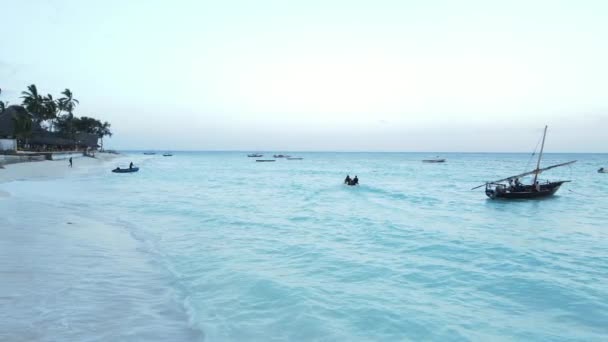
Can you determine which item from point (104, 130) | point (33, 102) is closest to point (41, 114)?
point (33, 102)

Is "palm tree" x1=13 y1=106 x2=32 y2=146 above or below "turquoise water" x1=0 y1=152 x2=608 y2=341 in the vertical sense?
above

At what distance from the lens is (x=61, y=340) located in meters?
5.39

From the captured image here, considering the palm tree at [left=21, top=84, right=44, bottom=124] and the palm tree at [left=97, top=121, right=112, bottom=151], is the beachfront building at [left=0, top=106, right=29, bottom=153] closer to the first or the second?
the palm tree at [left=21, top=84, right=44, bottom=124]

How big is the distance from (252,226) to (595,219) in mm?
20554

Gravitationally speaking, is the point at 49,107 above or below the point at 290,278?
above

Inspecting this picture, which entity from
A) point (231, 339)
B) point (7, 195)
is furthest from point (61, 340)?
point (7, 195)

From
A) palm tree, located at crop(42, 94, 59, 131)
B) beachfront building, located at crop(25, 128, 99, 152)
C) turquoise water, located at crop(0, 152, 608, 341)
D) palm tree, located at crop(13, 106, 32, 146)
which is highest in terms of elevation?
palm tree, located at crop(42, 94, 59, 131)

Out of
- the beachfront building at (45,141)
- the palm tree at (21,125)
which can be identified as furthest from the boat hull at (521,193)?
the beachfront building at (45,141)

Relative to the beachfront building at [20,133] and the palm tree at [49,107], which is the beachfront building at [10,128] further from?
the palm tree at [49,107]

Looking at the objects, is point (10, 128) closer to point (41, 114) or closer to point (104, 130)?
point (41, 114)

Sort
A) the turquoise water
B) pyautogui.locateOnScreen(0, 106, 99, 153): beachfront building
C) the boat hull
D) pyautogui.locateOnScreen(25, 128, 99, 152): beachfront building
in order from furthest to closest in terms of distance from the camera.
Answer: pyautogui.locateOnScreen(25, 128, 99, 152): beachfront building < pyautogui.locateOnScreen(0, 106, 99, 153): beachfront building < the boat hull < the turquoise water

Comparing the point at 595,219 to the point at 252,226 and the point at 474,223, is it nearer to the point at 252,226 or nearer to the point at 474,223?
the point at 474,223

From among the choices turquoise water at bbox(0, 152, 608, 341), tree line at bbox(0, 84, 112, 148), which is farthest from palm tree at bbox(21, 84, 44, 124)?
turquoise water at bbox(0, 152, 608, 341)

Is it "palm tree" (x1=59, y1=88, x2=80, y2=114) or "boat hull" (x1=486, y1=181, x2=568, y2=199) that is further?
"palm tree" (x1=59, y1=88, x2=80, y2=114)
